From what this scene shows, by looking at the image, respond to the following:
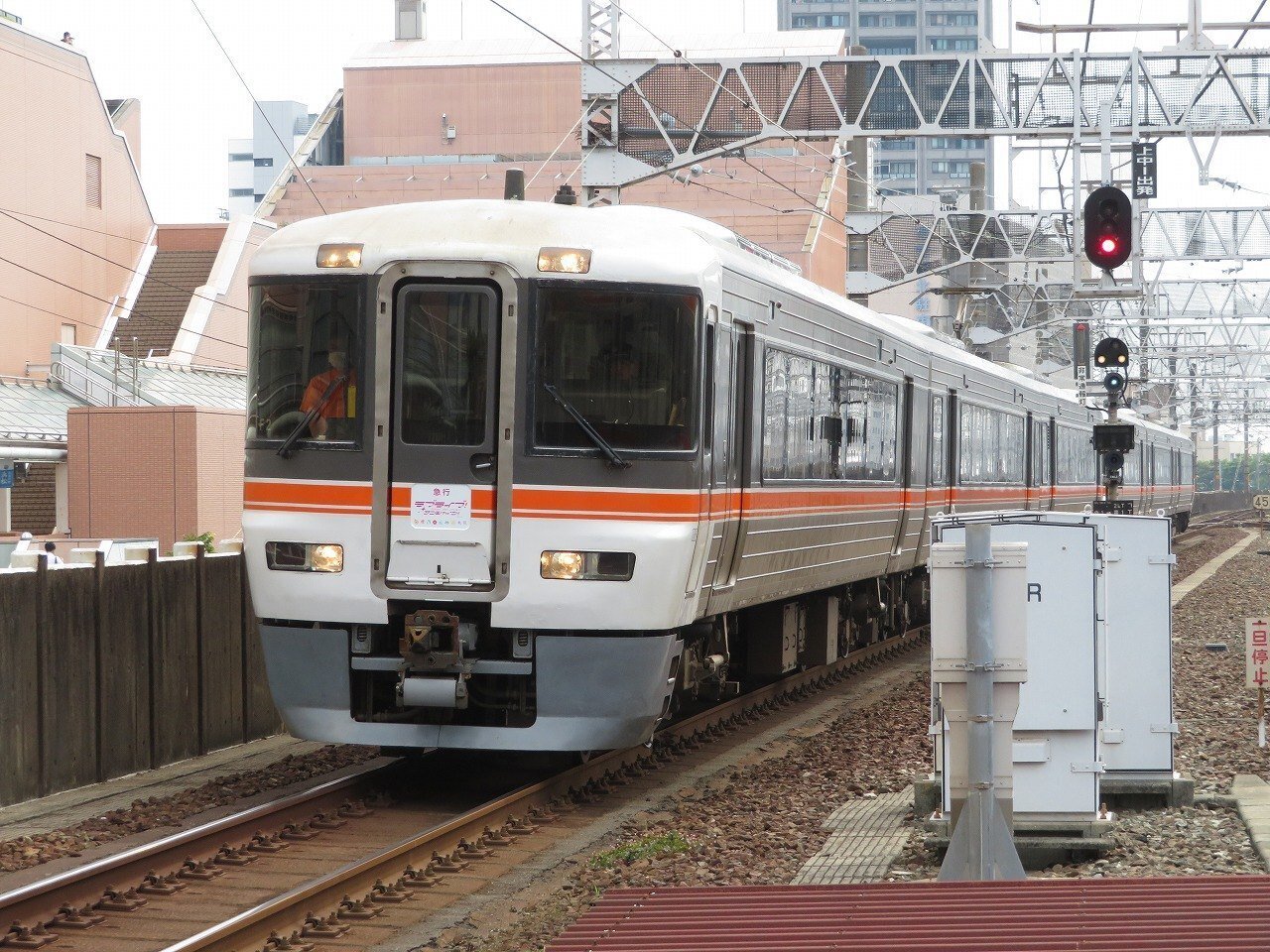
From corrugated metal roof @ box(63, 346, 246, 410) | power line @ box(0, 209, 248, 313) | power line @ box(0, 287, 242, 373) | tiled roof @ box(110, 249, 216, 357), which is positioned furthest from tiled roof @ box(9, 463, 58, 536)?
power line @ box(0, 209, 248, 313)

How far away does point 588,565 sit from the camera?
31.0 feet

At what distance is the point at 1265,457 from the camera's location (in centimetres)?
16150

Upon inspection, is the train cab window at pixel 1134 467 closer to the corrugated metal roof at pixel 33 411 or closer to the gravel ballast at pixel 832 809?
the corrugated metal roof at pixel 33 411

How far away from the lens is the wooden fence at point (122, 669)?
976cm

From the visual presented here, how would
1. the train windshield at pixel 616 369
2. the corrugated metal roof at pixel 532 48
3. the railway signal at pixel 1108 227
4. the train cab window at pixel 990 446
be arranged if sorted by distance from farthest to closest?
the corrugated metal roof at pixel 532 48
the train cab window at pixel 990 446
the railway signal at pixel 1108 227
the train windshield at pixel 616 369

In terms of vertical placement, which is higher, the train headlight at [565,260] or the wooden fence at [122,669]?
the train headlight at [565,260]

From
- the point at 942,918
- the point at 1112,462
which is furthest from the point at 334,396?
the point at 1112,462

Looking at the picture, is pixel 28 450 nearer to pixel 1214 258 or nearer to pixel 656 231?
pixel 1214 258

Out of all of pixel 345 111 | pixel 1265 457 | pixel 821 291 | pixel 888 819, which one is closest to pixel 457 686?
pixel 888 819

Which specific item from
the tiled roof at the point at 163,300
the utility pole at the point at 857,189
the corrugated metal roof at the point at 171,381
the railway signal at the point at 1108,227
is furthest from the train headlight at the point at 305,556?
the tiled roof at the point at 163,300

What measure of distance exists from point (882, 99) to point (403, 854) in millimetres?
14472

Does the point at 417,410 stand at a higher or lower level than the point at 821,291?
lower

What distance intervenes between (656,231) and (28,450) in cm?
2772

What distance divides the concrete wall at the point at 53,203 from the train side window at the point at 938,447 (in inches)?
1055
